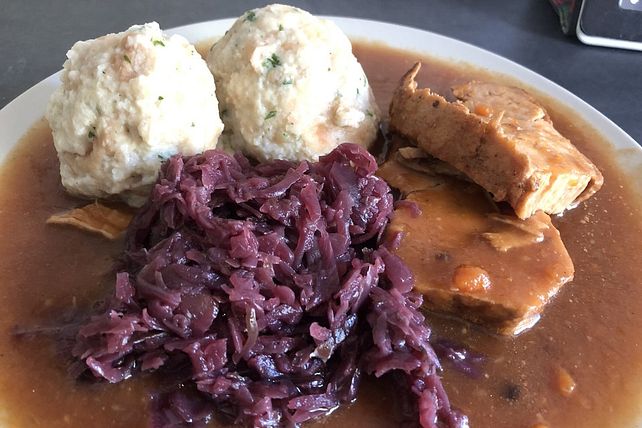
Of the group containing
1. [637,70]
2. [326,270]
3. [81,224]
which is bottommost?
[637,70]

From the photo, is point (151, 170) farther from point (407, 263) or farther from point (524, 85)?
point (524, 85)

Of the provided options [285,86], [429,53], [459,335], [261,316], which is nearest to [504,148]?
[459,335]

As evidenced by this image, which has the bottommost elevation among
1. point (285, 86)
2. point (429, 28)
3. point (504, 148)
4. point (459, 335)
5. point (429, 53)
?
point (429, 28)

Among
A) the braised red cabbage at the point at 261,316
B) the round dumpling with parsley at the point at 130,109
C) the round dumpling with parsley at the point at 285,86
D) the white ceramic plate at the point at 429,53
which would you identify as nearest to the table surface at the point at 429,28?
the white ceramic plate at the point at 429,53

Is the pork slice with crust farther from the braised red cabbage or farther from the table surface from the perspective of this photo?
the table surface

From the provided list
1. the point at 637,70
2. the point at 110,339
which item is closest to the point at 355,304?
the point at 110,339

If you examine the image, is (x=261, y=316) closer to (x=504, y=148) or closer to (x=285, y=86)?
(x=285, y=86)

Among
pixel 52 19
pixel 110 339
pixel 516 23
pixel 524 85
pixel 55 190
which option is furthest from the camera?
pixel 516 23
